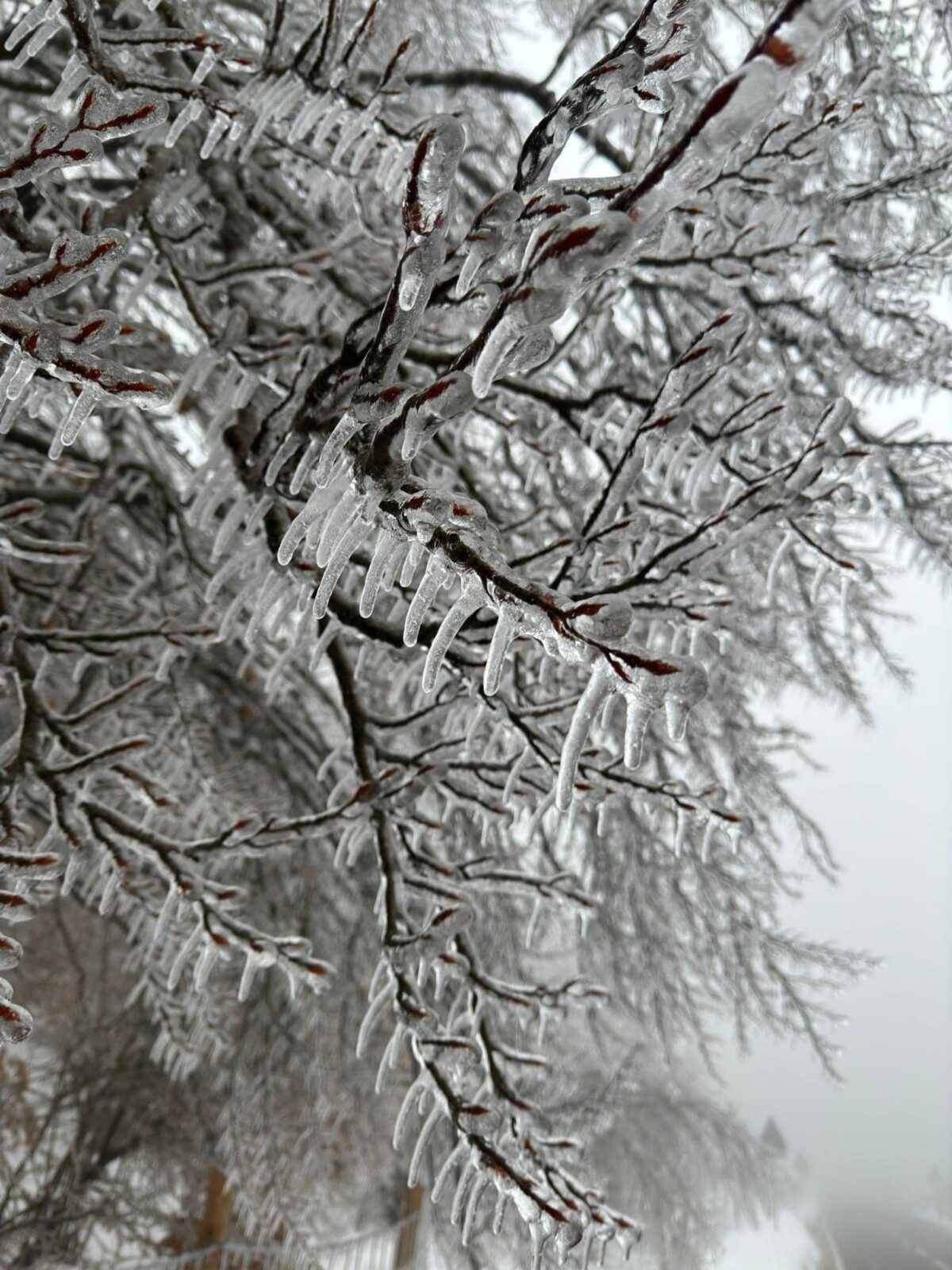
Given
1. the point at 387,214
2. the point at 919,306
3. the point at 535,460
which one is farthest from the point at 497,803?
the point at 387,214

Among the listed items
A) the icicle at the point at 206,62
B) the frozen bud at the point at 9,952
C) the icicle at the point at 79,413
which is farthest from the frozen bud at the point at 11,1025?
the icicle at the point at 206,62

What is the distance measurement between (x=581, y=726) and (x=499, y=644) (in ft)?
0.36

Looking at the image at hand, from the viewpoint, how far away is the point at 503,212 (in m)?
0.72

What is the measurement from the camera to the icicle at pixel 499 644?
2.44 feet

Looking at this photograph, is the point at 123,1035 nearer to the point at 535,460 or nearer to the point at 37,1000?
the point at 37,1000

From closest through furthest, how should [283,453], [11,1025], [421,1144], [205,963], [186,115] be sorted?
1. [11,1025]
2. [283,453]
3. [421,1144]
4. [186,115]
5. [205,963]

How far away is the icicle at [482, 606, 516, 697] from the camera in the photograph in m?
0.74

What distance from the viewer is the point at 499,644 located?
770 mm

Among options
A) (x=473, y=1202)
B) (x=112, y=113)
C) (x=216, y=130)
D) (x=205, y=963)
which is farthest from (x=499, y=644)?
(x=216, y=130)

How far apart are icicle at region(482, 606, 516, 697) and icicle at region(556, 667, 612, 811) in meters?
0.09

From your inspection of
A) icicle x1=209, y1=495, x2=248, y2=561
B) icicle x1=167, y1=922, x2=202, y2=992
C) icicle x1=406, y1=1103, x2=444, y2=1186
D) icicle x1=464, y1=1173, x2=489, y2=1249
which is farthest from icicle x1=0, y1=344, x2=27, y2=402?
icicle x1=464, y1=1173, x2=489, y2=1249

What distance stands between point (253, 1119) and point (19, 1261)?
144cm

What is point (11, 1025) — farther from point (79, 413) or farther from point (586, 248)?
point (586, 248)

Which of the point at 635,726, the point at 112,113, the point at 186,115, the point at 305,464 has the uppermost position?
the point at 186,115
